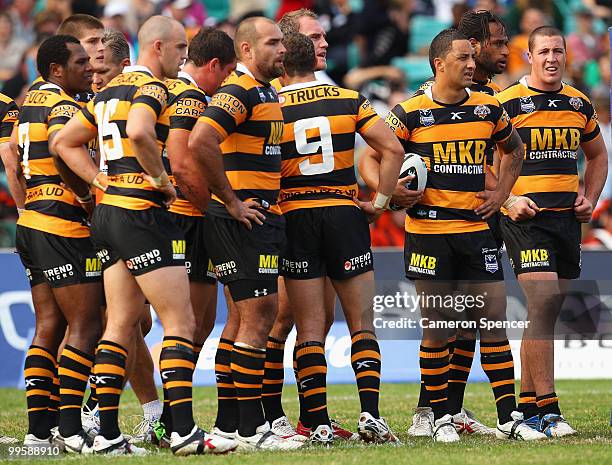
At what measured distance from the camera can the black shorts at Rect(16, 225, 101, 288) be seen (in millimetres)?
8266

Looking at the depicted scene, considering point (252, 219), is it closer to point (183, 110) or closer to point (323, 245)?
point (323, 245)

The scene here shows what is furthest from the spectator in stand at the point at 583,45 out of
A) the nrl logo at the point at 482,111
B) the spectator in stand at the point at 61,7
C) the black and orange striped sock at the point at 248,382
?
the black and orange striped sock at the point at 248,382

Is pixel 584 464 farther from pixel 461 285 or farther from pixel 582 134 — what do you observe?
pixel 582 134

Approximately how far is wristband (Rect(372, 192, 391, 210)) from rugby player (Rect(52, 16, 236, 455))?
1.60 meters

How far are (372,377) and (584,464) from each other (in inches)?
73.1

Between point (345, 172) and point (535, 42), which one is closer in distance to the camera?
point (345, 172)

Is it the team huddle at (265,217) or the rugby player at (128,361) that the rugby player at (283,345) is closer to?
the team huddle at (265,217)

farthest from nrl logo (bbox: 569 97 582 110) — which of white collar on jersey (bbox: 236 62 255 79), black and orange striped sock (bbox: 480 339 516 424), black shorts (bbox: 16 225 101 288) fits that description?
black shorts (bbox: 16 225 101 288)

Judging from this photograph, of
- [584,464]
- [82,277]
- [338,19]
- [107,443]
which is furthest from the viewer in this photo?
[338,19]

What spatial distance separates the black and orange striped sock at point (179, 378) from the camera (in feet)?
24.7

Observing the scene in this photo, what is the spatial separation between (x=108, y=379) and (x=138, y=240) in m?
0.95

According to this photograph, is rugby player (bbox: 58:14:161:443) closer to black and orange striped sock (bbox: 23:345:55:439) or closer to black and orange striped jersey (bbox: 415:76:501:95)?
black and orange striped sock (bbox: 23:345:55:439)

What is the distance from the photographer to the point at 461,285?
28.9 ft

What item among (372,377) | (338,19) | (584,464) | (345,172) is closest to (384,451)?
(372,377)
